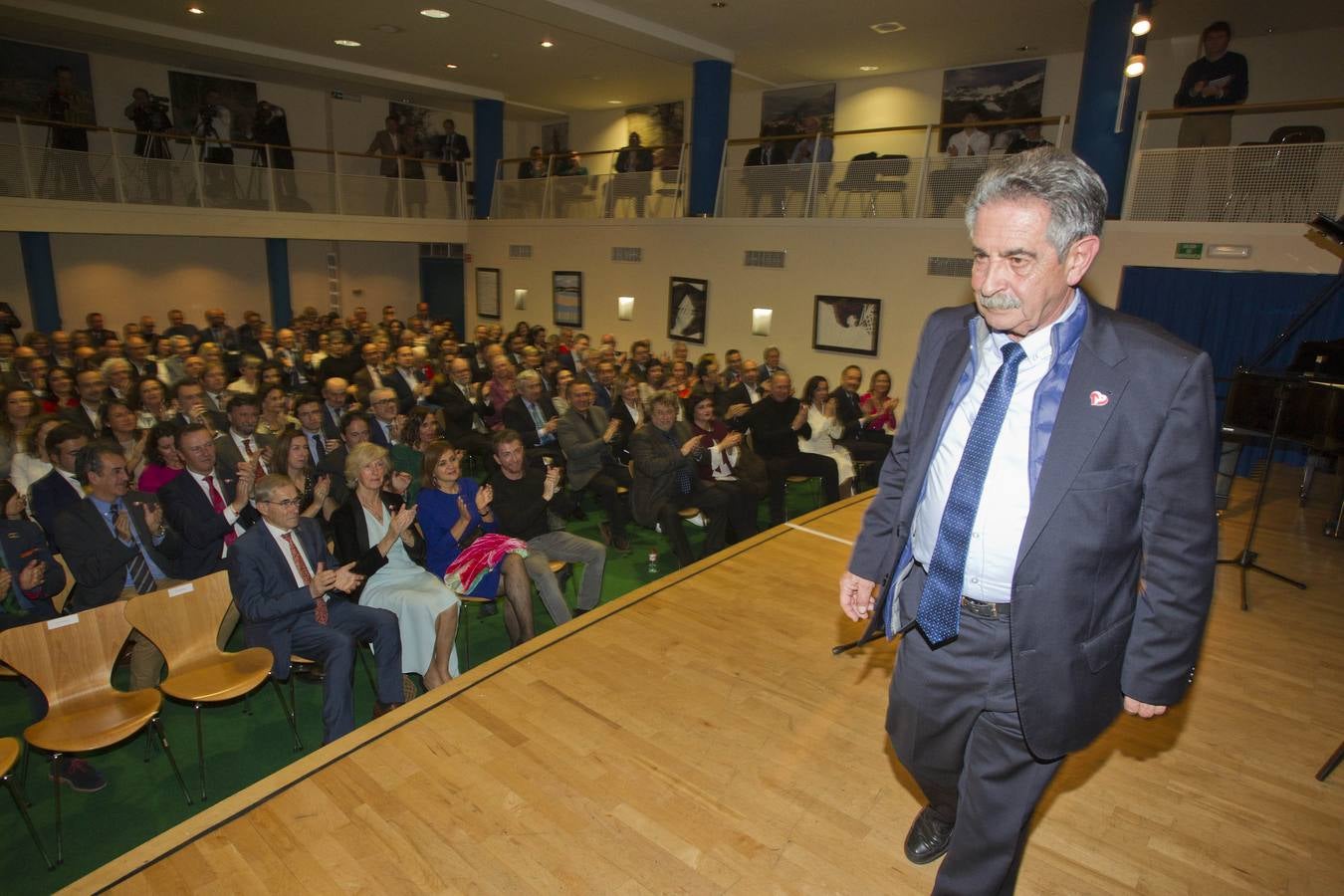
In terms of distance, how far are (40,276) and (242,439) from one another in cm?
1055

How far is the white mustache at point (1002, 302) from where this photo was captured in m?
1.60

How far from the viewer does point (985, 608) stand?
181 cm

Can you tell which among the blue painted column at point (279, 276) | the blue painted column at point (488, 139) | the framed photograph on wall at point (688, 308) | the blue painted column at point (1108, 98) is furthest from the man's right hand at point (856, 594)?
the blue painted column at point (488, 139)

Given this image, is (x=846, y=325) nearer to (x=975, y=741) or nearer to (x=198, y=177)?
(x=975, y=741)

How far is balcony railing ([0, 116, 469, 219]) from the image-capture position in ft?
37.6

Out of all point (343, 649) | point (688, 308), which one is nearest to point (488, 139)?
point (688, 308)

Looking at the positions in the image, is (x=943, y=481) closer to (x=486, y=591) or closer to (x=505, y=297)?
(x=486, y=591)

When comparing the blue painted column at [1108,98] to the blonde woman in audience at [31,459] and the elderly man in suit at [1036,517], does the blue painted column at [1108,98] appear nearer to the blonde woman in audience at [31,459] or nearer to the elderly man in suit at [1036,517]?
the elderly man in suit at [1036,517]

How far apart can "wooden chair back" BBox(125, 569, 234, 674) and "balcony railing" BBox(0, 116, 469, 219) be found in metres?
10.6

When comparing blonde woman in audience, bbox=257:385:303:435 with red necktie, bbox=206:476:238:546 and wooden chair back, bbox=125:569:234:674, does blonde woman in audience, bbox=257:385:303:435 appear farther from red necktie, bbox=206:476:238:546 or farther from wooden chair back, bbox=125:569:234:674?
wooden chair back, bbox=125:569:234:674

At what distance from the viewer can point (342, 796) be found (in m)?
2.78

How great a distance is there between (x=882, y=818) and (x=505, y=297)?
51.3 feet

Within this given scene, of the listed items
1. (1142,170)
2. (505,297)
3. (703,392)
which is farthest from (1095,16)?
(505,297)

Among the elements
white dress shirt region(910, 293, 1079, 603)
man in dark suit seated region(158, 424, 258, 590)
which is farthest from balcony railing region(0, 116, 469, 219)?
white dress shirt region(910, 293, 1079, 603)
